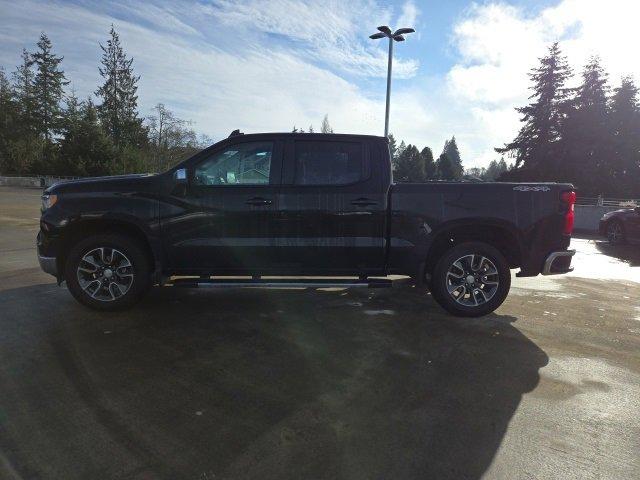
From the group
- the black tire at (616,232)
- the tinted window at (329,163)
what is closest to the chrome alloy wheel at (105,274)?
the tinted window at (329,163)

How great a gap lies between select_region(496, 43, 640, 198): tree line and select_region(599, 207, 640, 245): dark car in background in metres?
27.4

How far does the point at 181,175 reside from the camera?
16.3 ft

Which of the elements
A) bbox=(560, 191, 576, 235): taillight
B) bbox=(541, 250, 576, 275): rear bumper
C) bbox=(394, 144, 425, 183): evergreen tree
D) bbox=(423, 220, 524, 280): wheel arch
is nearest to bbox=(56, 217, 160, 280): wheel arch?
bbox=(423, 220, 524, 280): wheel arch

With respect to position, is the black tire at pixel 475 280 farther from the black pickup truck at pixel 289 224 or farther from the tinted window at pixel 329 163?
the tinted window at pixel 329 163

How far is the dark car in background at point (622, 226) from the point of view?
43.8 ft

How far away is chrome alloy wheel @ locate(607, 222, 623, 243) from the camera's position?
13859mm

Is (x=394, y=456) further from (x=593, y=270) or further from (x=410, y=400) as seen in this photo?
(x=593, y=270)

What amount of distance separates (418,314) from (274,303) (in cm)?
186

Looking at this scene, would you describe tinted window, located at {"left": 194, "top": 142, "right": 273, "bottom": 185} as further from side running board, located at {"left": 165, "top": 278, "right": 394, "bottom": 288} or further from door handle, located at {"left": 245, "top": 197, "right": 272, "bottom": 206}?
side running board, located at {"left": 165, "top": 278, "right": 394, "bottom": 288}

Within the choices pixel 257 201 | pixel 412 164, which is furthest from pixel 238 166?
pixel 412 164

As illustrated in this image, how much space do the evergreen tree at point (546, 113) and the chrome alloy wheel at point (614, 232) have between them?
28471 millimetres

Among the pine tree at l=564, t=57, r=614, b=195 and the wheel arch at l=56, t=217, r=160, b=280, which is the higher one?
the pine tree at l=564, t=57, r=614, b=195

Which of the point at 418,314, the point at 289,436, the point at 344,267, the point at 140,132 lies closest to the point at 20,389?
the point at 289,436

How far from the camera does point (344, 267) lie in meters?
5.20
